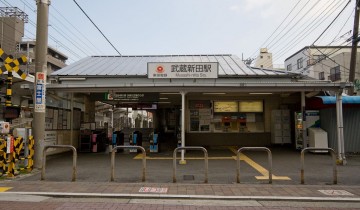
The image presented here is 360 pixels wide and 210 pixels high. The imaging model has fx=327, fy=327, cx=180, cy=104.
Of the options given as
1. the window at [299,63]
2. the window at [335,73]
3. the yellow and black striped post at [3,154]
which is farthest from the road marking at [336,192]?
the window at [299,63]

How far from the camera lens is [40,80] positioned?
10.8m

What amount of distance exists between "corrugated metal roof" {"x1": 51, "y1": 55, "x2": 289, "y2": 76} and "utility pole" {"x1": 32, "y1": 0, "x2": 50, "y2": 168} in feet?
12.3

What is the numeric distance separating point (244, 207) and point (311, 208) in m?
1.29

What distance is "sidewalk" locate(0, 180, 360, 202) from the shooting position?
704cm

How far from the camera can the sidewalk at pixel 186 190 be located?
7.04 m

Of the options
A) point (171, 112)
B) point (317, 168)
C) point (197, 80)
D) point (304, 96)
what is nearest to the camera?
point (317, 168)

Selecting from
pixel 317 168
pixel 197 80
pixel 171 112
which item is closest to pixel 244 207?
pixel 317 168

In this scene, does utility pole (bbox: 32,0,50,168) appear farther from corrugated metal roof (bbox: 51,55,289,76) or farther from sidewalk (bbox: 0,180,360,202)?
corrugated metal roof (bbox: 51,55,289,76)

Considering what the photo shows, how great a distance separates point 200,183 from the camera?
27.7 ft

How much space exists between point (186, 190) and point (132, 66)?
10543 mm

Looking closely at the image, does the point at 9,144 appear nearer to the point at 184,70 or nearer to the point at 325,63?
the point at 184,70

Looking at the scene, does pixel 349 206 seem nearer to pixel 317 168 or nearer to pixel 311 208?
pixel 311 208

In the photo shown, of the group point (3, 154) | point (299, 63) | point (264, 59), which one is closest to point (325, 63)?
point (299, 63)

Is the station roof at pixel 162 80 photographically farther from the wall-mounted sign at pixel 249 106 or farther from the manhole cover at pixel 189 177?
the manhole cover at pixel 189 177
